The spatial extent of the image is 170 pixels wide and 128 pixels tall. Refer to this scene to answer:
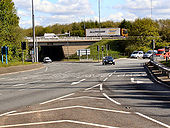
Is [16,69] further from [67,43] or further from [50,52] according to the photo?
[50,52]

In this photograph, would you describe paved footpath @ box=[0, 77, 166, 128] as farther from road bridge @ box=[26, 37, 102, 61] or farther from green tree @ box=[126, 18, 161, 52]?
green tree @ box=[126, 18, 161, 52]

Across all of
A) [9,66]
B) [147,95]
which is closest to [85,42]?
[9,66]

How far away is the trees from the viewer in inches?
1754

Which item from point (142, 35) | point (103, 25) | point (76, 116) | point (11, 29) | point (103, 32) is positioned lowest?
point (76, 116)

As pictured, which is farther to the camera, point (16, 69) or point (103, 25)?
point (103, 25)

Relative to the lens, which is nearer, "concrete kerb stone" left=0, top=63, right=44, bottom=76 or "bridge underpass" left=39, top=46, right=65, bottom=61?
"concrete kerb stone" left=0, top=63, right=44, bottom=76

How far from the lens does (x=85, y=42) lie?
92438 millimetres

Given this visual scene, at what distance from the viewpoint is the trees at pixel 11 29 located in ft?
146

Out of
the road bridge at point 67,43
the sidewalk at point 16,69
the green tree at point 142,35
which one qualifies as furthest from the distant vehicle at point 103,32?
the sidewalk at point 16,69

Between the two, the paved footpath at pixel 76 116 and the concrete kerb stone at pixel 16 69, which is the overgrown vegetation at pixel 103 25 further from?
the paved footpath at pixel 76 116

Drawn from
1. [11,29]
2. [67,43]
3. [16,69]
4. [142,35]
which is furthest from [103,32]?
[16,69]

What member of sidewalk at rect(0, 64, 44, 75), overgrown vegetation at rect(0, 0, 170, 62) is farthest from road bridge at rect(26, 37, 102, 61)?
sidewalk at rect(0, 64, 44, 75)

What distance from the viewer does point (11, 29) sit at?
50.6m

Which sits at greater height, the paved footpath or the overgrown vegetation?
the overgrown vegetation
